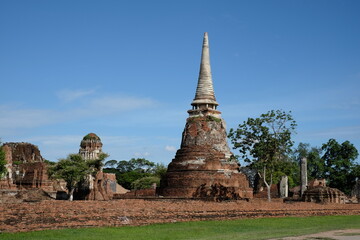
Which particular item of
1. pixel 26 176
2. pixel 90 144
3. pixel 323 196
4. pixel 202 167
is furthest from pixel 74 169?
pixel 90 144

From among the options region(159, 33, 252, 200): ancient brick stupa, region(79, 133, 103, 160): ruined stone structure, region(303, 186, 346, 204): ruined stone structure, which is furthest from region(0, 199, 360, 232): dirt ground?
region(79, 133, 103, 160): ruined stone structure

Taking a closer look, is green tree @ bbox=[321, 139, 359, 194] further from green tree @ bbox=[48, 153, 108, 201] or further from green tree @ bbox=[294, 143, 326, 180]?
green tree @ bbox=[48, 153, 108, 201]

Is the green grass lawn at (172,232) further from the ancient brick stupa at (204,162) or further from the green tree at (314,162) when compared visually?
the green tree at (314,162)

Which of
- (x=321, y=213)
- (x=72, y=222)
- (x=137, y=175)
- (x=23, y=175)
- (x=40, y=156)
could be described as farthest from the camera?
(x=137, y=175)

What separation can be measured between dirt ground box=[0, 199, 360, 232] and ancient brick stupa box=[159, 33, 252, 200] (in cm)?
777

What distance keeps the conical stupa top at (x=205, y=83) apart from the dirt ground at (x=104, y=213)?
58.9 ft

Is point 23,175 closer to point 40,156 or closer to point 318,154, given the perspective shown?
point 40,156

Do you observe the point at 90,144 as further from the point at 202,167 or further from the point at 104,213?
the point at 104,213

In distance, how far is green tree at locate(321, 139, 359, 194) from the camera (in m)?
65.0

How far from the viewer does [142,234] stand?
16234 millimetres

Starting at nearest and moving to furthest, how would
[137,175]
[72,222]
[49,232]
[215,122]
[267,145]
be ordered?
[49,232], [72,222], [267,145], [215,122], [137,175]

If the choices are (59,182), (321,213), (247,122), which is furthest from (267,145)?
(59,182)

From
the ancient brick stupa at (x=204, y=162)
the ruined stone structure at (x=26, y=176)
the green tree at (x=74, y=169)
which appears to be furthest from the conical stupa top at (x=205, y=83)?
the ruined stone structure at (x=26, y=176)

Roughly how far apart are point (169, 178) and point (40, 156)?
41084 mm
